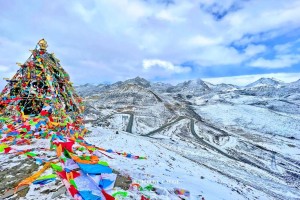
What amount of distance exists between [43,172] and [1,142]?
552 cm

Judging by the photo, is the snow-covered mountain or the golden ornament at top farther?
the snow-covered mountain

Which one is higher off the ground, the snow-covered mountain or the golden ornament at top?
the golden ornament at top

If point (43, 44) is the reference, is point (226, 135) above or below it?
below

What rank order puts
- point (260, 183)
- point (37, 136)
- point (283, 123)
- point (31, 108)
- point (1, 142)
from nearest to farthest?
point (1, 142)
point (37, 136)
point (31, 108)
point (260, 183)
point (283, 123)

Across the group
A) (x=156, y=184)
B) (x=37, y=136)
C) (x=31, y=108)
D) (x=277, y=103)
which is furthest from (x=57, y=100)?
(x=277, y=103)

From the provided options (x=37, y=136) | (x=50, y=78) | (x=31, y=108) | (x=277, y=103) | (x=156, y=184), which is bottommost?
(x=156, y=184)

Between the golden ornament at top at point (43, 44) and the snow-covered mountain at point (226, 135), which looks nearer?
the golden ornament at top at point (43, 44)

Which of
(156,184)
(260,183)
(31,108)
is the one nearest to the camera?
(156,184)

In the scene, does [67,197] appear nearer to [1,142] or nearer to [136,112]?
[1,142]

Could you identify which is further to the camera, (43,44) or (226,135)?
(226,135)

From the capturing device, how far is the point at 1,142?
1129 cm

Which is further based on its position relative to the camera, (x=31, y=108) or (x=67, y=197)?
(x=31, y=108)

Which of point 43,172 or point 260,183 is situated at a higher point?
point 43,172

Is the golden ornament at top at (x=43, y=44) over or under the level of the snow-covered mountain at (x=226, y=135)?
over
